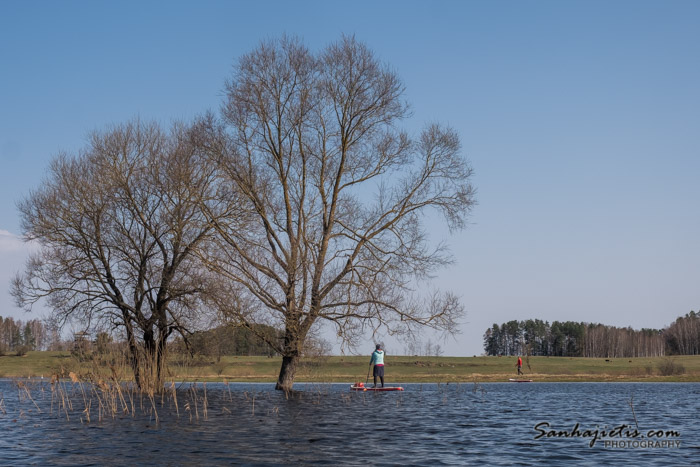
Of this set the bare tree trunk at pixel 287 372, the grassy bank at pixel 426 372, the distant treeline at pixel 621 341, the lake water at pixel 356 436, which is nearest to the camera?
the lake water at pixel 356 436

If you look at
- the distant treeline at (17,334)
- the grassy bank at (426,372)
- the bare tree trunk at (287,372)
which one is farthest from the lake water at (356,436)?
the distant treeline at (17,334)

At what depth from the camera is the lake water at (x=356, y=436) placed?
38.0 ft

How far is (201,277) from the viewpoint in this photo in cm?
3133

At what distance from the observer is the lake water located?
11586 millimetres

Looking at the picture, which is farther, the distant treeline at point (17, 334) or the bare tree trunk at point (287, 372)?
the distant treeline at point (17, 334)

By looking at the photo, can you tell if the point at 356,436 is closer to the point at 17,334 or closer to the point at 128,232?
the point at 128,232

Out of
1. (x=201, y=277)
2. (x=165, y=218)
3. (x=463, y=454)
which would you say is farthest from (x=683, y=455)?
(x=165, y=218)

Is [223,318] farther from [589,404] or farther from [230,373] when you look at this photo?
[230,373]

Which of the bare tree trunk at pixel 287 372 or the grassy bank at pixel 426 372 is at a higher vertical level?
the bare tree trunk at pixel 287 372

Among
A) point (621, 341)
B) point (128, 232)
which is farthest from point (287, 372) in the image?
point (621, 341)

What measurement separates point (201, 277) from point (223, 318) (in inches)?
120

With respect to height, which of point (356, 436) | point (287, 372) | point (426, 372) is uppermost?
point (287, 372)

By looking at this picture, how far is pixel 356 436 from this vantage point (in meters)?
14.7

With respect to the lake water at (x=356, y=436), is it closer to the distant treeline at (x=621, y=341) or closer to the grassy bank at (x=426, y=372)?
the grassy bank at (x=426, y=372)
